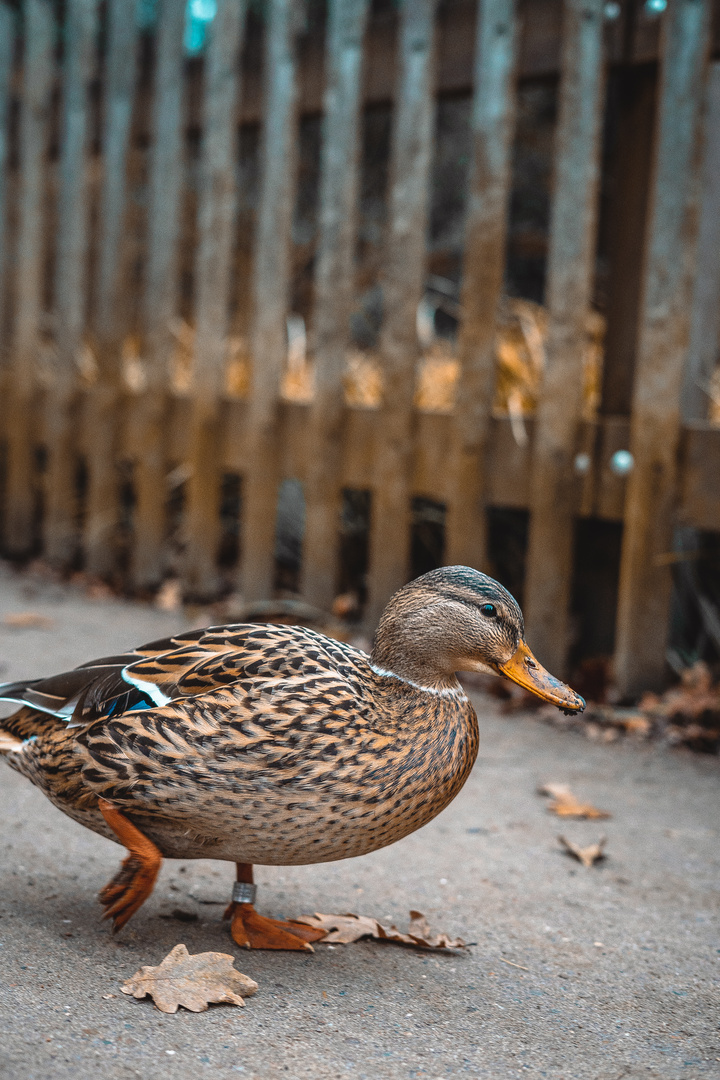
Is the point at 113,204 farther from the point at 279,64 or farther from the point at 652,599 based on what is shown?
the point at 652,599

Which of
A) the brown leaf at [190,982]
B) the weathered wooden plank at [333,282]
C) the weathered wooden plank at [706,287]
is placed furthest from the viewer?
the weathered wooden plank at [333,282]

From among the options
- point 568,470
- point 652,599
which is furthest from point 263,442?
point 652,599

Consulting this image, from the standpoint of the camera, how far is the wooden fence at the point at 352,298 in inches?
153

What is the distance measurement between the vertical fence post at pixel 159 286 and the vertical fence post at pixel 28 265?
3.27ft

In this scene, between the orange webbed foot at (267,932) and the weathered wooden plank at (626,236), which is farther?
the weathered wooden plank at (626,236)

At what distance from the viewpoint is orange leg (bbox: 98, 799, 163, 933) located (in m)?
2.18

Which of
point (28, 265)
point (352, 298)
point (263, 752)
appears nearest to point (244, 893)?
point (263, 752)

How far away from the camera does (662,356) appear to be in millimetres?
3855

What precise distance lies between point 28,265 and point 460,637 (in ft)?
16.4

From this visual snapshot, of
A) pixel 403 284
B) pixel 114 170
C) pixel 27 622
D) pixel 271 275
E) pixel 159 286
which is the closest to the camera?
pixel 403 284

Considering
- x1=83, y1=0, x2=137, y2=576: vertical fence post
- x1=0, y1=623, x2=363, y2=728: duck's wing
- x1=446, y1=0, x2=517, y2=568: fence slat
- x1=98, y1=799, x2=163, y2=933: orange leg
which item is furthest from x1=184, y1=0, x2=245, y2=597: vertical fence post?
x1=98, y1=799, x2=163, y2=933: orange leg

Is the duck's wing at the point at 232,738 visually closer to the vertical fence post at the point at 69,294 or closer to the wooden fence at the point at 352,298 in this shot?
the wooden fence at the point at 352,298

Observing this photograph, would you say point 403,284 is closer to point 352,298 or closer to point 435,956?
point 352,298

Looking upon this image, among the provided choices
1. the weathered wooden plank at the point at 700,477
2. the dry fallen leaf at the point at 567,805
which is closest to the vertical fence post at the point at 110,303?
the weathered wooden plank at the point at 700,477
